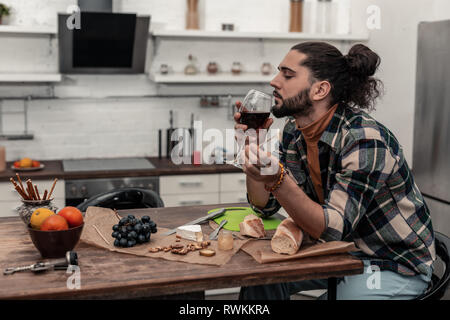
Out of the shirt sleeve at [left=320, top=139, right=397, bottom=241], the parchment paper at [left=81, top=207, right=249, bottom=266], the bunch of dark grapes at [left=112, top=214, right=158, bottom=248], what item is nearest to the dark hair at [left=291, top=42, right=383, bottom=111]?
the shirt sleeve at [left=320, top=139, right=397, bottom=241]

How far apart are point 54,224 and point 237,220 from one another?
29.5 inches

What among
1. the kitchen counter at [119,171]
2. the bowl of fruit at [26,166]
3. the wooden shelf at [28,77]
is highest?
the wooden shelf at [28,77]

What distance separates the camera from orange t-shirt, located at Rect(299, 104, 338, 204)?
2250 mm

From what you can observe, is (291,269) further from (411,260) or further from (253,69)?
(253,69)

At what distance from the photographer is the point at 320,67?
88.7 inches

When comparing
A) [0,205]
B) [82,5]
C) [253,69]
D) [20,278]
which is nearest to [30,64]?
[82,5]

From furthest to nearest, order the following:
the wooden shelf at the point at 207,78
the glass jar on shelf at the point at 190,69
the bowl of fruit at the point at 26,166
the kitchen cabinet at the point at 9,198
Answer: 1. the glass jar on shelf at the point at 190,69
2. the wooden shelf at the point at 207,78
3. the bowl of fruit at the point at 26,166
4. the kitchen cabinet at the point at 9,198

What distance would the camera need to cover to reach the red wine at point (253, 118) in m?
1.95

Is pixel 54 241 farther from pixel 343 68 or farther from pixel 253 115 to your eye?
pixel 343 68

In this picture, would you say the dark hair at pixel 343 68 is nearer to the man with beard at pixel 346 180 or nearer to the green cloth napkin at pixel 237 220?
the man with beard at pixel 346 180

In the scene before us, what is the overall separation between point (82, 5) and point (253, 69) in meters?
1.56

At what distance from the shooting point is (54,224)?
183 centimetres

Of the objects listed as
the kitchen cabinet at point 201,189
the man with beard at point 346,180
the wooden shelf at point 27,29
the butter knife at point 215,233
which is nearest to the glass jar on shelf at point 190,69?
the kitchen cabinet at point 201,189

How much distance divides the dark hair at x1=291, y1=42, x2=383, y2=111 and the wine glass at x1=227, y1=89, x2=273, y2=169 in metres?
0.38
